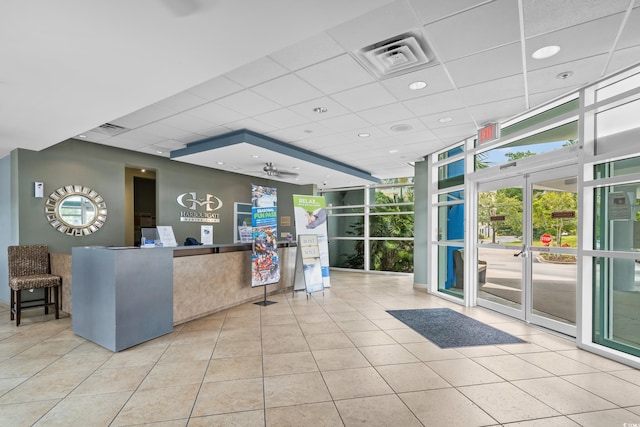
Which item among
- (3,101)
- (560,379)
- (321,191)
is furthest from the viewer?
(321,191)

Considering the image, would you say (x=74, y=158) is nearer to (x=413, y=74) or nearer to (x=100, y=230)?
(x=100, y=230)

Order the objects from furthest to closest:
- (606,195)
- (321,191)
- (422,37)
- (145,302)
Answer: (321,191) < (145,302) < (606,195) < (422,37)

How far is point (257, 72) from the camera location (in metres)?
3.68

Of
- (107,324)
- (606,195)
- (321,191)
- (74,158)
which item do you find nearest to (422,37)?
(606,195)

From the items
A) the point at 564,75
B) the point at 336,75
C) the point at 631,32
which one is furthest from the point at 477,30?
the point at 564,75

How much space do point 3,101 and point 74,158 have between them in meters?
3.08

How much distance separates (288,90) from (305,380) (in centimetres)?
344

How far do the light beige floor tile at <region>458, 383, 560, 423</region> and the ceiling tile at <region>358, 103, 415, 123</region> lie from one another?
367 cm

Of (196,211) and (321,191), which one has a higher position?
(321,191)

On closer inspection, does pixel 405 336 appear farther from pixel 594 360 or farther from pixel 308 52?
pixel 308 52

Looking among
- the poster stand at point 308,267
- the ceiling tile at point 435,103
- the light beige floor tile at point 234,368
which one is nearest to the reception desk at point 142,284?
the light beige floor tile at point 234,368

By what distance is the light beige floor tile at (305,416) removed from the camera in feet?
8.19

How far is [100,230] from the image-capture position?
269 inches

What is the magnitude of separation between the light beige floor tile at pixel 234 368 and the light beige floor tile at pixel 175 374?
9cm
